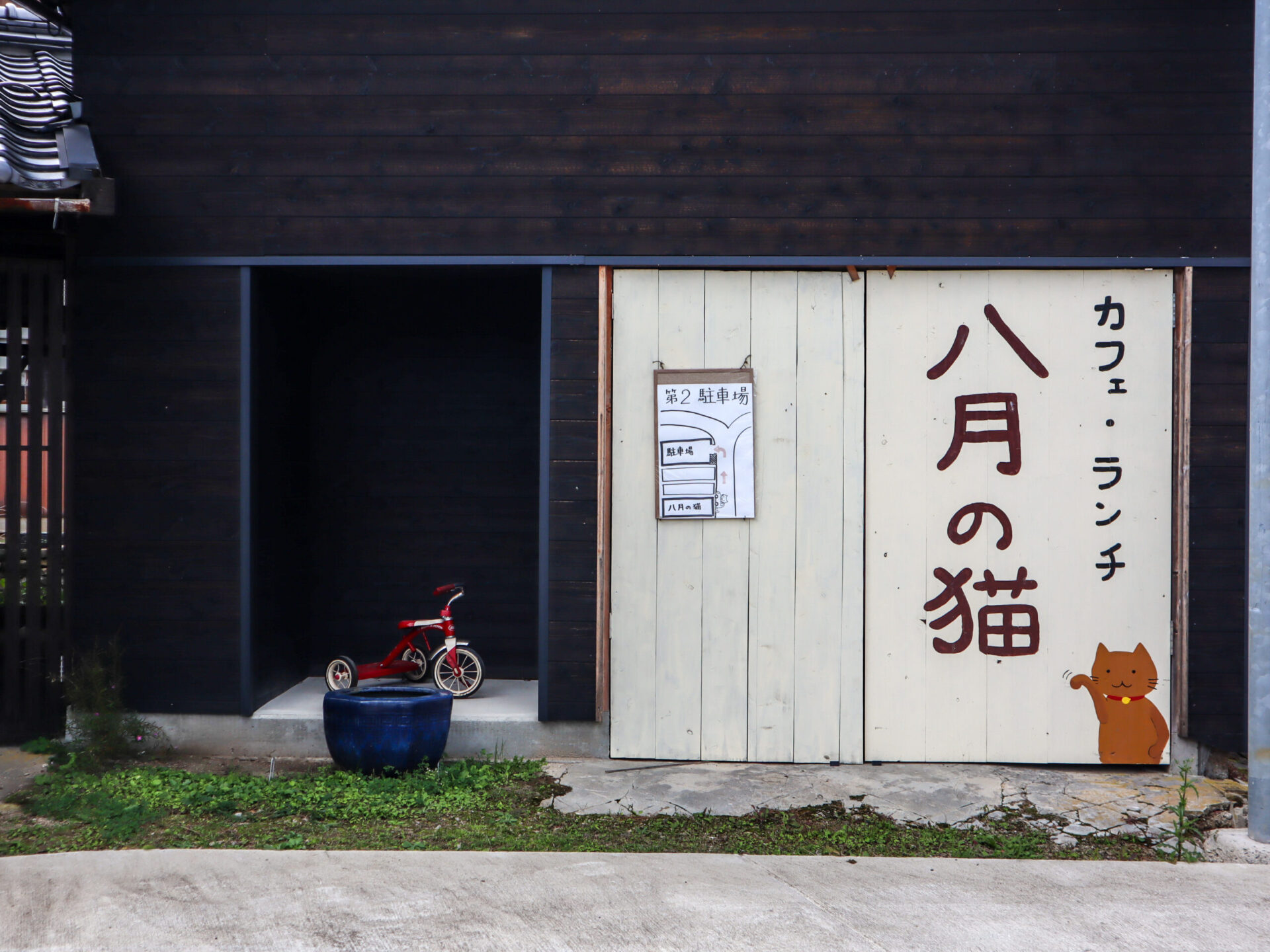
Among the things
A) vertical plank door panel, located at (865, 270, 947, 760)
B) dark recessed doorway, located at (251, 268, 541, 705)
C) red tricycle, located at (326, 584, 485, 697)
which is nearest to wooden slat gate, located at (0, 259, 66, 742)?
dark recessed doorway, located at (251, 268, 541, 705)

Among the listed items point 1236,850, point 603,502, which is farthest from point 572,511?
point 1236,850

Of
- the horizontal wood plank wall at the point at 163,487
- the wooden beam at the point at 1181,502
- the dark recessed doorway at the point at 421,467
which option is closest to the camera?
the wooden beam at the point at 1181,502

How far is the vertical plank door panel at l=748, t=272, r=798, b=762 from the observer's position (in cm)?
631

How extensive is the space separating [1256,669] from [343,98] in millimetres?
6264

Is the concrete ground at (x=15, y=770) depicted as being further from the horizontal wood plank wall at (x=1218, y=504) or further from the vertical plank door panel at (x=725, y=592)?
the horizontal wood plank wall at (x=1218, y=504)

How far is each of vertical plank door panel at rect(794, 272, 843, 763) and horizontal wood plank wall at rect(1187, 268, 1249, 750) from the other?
2.24 meters

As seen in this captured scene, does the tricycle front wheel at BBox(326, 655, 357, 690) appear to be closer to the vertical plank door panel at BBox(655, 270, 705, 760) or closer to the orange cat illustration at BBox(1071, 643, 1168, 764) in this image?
the vertical plank door panel at BBox(655, 270, 705, 760)

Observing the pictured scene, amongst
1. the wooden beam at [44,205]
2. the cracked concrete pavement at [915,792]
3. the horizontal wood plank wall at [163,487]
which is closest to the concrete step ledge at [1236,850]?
the cracked concrete pavement at [915,792]

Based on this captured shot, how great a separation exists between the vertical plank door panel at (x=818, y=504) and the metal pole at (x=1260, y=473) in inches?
89.5

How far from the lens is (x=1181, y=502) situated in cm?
618

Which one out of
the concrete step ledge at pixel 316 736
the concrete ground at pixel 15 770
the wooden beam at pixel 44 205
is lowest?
the concrete ground at pixel 15 770

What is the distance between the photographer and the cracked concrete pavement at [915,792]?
17.7ft

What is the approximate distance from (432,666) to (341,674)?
0.62 meters

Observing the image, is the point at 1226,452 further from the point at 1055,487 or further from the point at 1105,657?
the point at 1105,657
